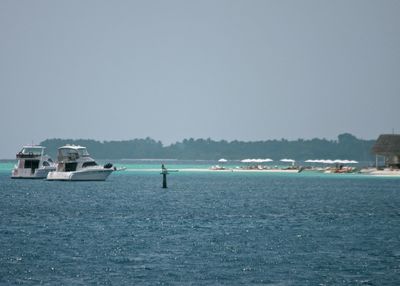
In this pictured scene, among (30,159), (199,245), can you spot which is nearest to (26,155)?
(30,159)

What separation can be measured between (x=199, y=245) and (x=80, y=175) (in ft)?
358

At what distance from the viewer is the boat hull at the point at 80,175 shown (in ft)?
532

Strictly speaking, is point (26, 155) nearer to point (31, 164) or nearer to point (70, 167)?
point (31, 164)

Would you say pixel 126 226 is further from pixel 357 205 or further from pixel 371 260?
pixel 357 205

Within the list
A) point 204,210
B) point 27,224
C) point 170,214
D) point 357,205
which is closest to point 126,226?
point 27,224

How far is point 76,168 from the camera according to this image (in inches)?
6447

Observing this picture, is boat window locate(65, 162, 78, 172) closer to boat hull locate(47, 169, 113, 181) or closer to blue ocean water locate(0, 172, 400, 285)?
boat hull locate(47, 169, 113, 181)

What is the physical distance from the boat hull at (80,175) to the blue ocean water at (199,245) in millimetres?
67464

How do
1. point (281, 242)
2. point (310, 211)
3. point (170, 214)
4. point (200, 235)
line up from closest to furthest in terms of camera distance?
1. point (281, 242)
2. point (200, 235)
3. point (170, 214)
4. point (310, 211)

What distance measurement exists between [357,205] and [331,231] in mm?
34058

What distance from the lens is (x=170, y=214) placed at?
81.8 metres

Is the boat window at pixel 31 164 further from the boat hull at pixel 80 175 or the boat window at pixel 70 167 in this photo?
the boat window at pixel 70 167

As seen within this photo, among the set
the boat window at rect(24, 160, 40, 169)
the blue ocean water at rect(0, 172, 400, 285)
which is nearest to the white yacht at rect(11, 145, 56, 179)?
the boat window at rect(24, 160, 40, 169)

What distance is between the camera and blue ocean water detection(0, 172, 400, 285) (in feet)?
142
